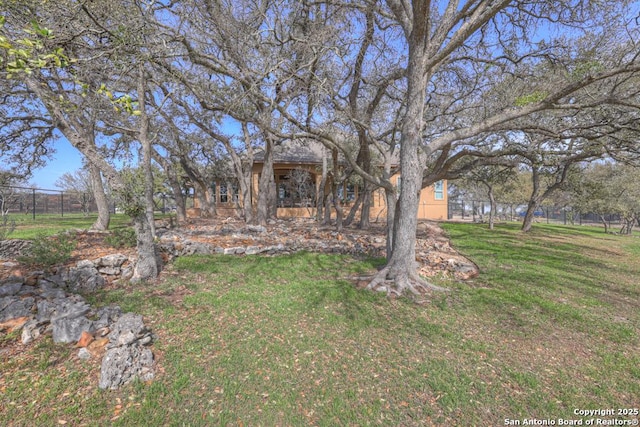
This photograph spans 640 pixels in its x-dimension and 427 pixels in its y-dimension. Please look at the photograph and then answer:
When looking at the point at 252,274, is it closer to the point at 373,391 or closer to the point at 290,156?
the point at 373,391

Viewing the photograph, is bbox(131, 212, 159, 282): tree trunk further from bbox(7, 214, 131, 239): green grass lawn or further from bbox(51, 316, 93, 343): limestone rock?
bbox(7, 214, 131, 239): green grass lawn

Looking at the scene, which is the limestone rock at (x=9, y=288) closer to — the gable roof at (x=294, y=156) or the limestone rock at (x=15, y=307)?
the limestone rock at (x=15, y=307)

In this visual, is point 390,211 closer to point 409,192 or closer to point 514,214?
point 409,192

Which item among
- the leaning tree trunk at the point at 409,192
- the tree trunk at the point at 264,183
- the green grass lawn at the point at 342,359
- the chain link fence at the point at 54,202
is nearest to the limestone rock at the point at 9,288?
the green grass lawn at the point at 342,359

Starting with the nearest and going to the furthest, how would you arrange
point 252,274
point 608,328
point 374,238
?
point 608,328 → point 252,274 → point 374,238

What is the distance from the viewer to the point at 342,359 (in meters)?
3.09

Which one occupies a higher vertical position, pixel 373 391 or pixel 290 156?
pixel 290 156

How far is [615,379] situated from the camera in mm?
2840

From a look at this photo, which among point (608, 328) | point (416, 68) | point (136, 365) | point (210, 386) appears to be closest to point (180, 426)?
point (210, 386)

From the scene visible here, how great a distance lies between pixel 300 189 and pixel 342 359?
13.2m

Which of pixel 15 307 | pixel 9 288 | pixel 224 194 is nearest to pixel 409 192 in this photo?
pixel 15 307

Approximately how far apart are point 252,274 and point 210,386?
3.19 meters

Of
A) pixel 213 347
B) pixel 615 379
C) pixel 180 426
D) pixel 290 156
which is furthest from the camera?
pixel 290 156

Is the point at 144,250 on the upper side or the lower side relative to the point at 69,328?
upper
